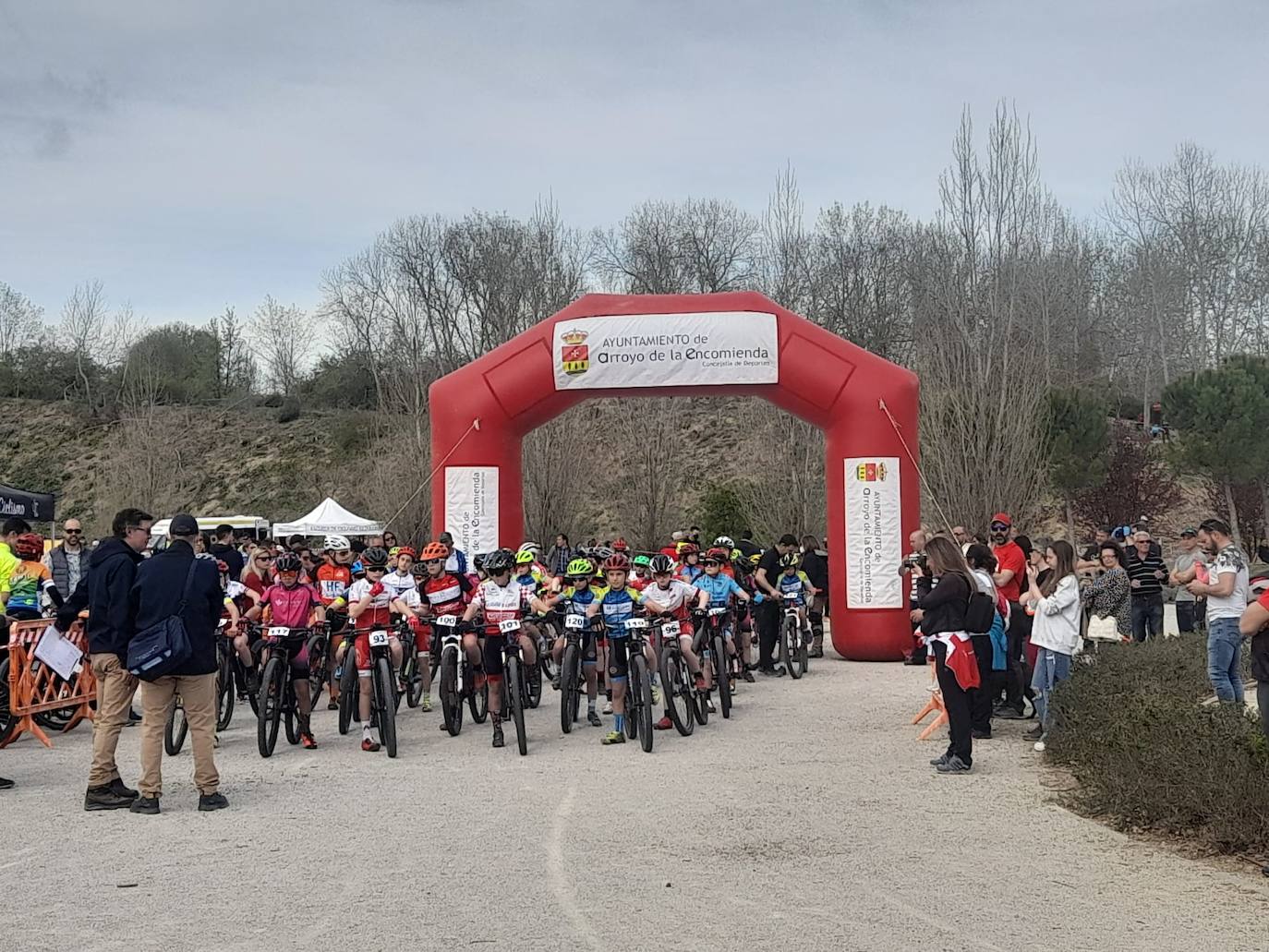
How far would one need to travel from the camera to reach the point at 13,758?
10297 mm

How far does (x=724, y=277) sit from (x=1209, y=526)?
141ft

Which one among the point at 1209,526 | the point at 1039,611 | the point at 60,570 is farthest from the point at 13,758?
the point at 1209,526

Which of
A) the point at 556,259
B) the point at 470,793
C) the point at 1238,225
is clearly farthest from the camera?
the point at 1238,225

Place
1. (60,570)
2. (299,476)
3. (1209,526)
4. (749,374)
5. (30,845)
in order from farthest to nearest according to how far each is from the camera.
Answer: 1. (299,476)
2. (749,374)
3. (60,570)
4. (1209,526)
5. (30,845)

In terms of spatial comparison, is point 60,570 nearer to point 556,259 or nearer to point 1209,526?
point 1209,526

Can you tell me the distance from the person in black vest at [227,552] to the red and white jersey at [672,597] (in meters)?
5.87

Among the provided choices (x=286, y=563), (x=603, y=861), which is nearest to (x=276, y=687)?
(x=286, y=563)

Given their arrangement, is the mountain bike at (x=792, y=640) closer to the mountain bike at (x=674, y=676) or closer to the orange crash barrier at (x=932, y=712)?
the orange crash barrier at (x=932, y=712)

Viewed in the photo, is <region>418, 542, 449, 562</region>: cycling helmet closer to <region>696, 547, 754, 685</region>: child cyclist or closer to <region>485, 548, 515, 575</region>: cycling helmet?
<region>485, 548, 515, 575</region>: cycling helmet

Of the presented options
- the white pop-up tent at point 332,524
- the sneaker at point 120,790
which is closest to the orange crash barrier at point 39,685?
the sneaker at point 120,790

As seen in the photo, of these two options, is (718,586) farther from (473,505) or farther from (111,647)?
(111,647)

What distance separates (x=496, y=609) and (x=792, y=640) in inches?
228

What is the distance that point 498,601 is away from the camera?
1098cm

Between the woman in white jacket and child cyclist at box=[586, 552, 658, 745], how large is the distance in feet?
10.6
